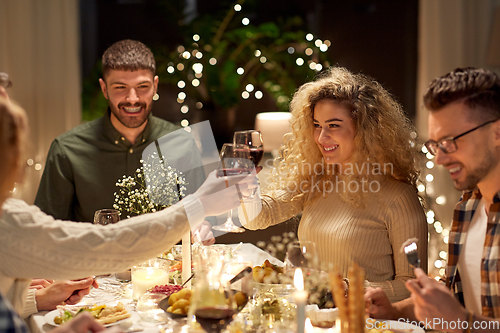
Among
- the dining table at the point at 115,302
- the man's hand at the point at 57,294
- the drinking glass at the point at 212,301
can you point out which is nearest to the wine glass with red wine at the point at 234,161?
the dining table at the point at 115,302

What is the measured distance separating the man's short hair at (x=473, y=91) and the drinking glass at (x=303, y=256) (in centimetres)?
57

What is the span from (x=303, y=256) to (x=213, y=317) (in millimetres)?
285

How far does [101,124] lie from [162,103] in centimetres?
183

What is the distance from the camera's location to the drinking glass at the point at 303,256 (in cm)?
122

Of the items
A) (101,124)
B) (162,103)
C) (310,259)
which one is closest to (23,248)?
(310,259)

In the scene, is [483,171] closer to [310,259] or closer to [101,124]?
[310,259]

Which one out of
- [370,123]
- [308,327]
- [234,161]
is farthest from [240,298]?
[370,123]

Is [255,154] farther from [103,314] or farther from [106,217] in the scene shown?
[103,314]

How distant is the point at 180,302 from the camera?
1.38 m

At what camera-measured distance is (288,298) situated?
4.84ft

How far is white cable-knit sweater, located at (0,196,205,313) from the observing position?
117 cm

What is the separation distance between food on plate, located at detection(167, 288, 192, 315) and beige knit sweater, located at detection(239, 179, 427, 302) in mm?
602

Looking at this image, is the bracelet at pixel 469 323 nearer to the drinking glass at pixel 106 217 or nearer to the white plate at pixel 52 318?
the white plate at pixel 52 318

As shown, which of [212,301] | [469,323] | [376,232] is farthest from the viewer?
[376,232]
